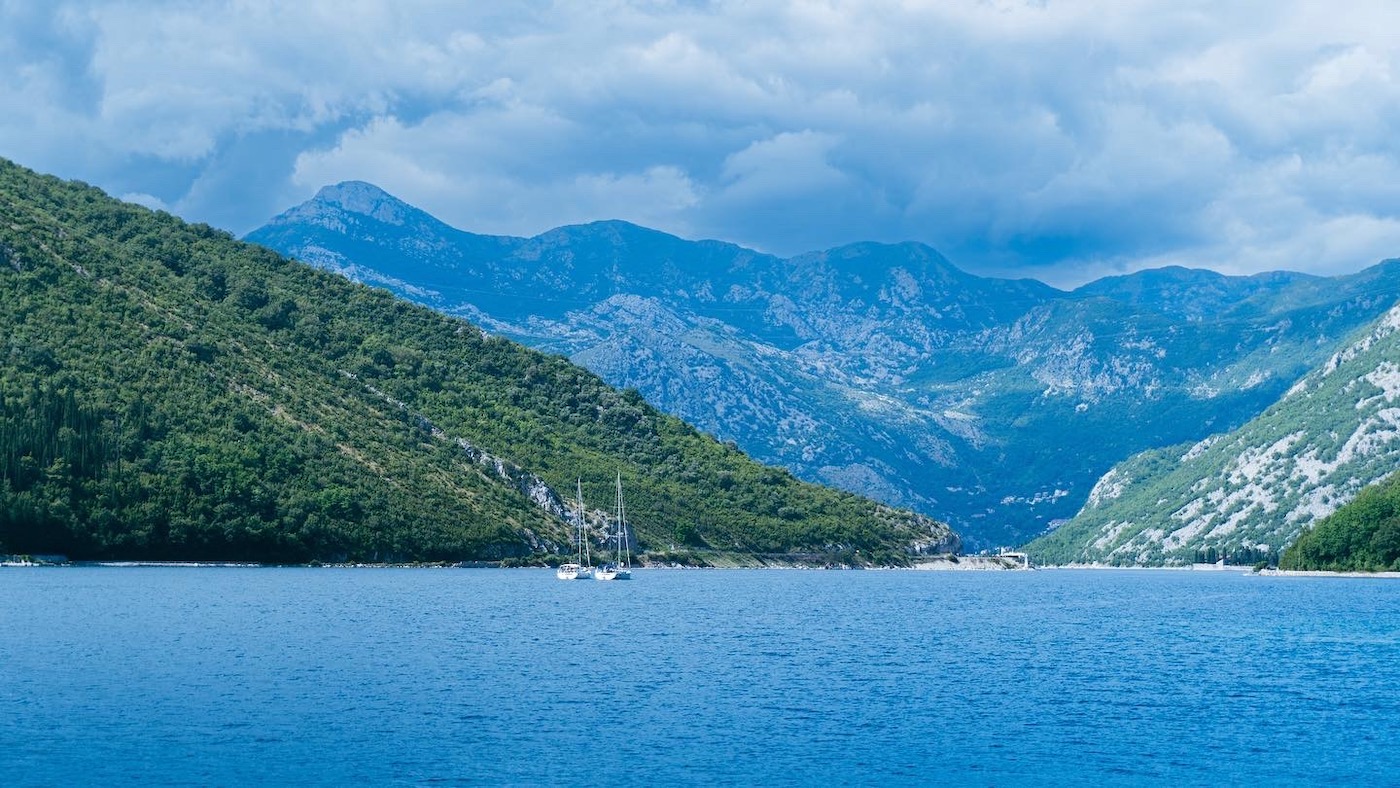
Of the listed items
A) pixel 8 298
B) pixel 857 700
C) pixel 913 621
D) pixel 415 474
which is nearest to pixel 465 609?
pixel 913 621

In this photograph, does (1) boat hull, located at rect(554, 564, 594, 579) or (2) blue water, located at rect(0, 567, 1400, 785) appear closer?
(2) blue water, located at rect(0, 567, 1400, 785)

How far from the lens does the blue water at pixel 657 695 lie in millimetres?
48450

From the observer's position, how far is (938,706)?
2484 inches

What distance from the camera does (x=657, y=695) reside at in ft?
213

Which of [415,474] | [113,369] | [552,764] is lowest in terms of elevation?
[552,764]

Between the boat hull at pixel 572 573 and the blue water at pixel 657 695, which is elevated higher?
the boat hull at pixel 572 573

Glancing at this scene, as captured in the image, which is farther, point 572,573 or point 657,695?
point 572,573

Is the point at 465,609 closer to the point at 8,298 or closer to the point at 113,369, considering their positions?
the point at 113,369

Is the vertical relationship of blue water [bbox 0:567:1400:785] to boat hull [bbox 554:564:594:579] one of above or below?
below

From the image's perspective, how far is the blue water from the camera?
4845 cm

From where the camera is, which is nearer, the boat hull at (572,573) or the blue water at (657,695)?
the blue water at (657,695)

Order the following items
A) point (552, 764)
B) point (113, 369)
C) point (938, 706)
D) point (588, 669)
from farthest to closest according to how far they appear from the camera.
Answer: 1. point (113, 369)
2. point (588, 669)
3. point (938, 706)
4. point (552, 764)

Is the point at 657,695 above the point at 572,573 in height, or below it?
below

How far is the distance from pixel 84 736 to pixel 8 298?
147491 millimetres
